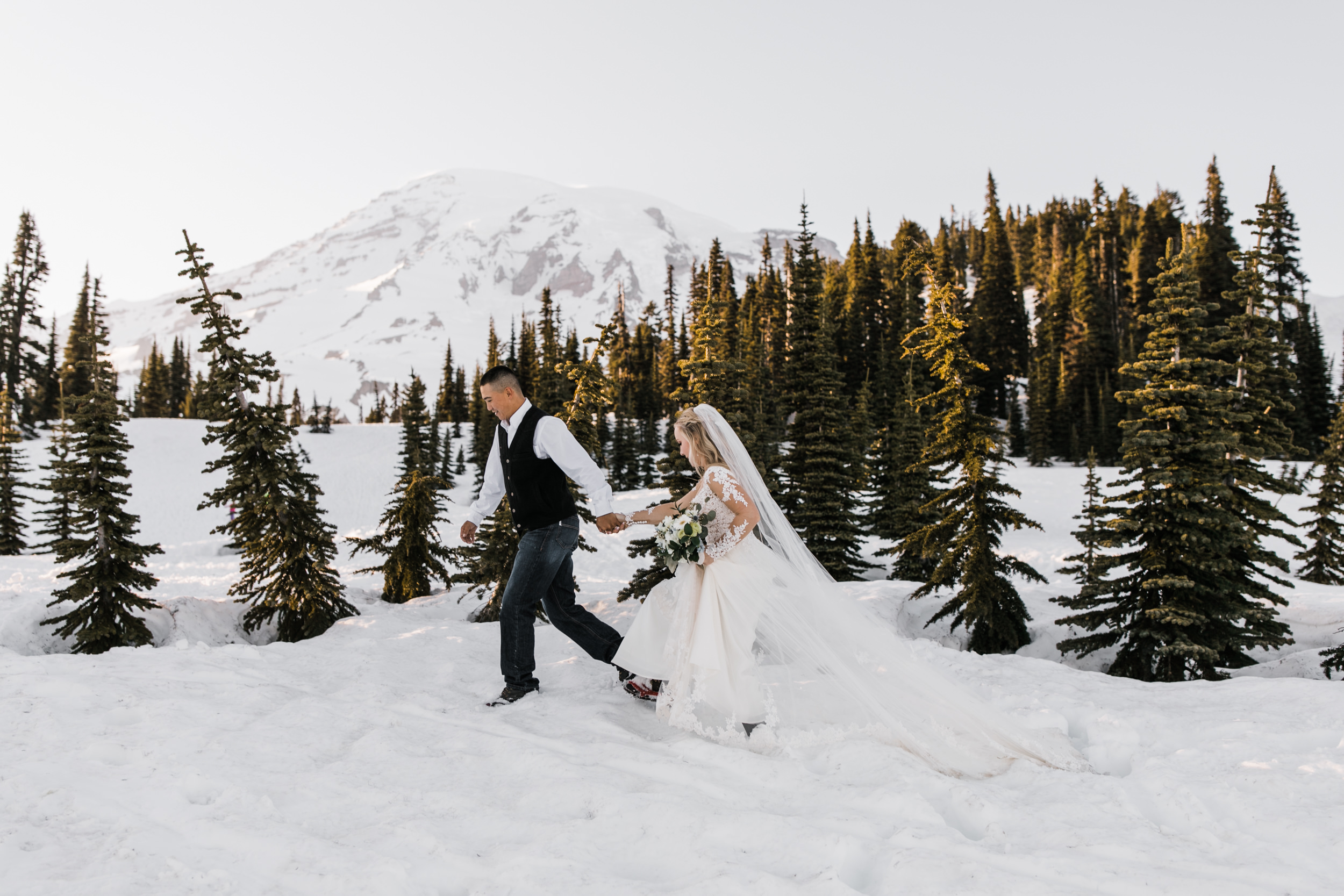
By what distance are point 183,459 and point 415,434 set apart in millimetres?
22087

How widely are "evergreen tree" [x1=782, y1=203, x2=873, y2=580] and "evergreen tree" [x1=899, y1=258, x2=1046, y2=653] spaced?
7372 millimetres

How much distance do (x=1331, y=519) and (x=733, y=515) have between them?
26904 millimetres

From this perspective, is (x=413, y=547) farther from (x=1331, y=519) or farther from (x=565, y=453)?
(x=1331, y=519)

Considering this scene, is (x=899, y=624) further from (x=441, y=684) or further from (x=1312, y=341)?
(x=1312, y=341)

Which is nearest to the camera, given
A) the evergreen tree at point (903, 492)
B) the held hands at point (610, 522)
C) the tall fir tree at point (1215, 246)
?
the held hands at point (610, 522)

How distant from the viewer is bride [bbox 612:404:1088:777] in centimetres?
521

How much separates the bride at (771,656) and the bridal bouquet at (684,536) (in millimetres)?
80

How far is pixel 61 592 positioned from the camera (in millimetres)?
11359

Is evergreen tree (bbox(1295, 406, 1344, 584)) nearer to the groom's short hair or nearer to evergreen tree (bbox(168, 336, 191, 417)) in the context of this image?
the groom's short hair

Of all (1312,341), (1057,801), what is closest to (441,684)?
(1057,801)

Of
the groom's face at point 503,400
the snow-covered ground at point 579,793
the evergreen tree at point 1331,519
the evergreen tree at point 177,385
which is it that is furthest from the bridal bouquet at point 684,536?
the evergreen tree at point 177,385

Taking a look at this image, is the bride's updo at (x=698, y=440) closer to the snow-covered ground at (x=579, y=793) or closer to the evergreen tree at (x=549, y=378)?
the snow-covered ground at (x=579, y=793)

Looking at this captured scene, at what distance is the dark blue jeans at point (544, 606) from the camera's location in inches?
245

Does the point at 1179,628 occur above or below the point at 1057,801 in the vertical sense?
below
